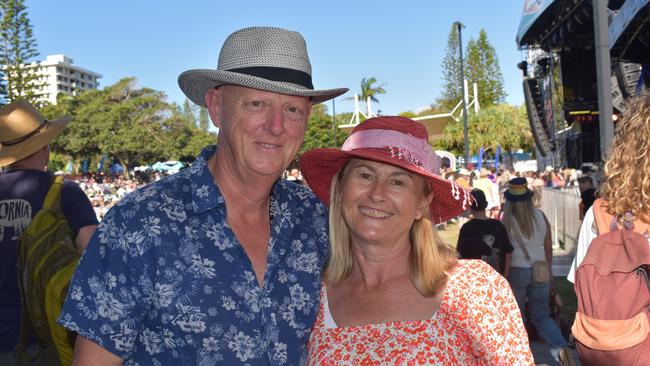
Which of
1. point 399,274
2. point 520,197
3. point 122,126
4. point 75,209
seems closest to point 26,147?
point 75,209

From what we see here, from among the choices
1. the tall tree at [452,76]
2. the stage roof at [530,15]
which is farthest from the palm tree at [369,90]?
the stage roof at [530,15]

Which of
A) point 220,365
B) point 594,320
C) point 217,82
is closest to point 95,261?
point 220,365

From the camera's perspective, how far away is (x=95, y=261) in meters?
1.85

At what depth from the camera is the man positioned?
1.86m

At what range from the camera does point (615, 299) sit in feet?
7.27

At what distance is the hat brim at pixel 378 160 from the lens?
2.36 metres

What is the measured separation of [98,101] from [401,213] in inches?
2529

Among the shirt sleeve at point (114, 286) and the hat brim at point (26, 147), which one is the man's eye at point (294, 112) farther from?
the hat brim at point (26, 147)

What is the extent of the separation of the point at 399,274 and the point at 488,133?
5359 cm

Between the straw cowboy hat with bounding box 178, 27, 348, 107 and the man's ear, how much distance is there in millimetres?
30

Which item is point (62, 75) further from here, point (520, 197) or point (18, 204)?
point (18, 204)

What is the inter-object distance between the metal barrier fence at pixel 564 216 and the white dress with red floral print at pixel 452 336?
1019 cm

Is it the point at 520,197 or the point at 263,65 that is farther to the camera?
the point at 520,197

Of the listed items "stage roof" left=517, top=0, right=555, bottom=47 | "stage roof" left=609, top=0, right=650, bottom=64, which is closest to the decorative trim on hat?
"stage roof" left=609, top=0, right=650, bottom=64
